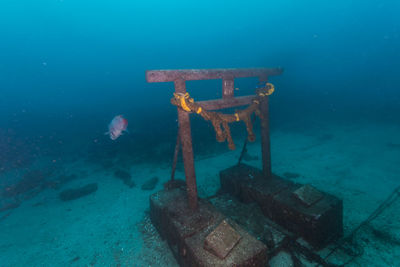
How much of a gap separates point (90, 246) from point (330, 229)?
652 centimetres

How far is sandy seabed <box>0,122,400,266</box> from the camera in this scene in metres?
4.82

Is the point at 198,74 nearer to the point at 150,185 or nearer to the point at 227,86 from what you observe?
the point at 227,86

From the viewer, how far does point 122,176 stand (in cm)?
1113

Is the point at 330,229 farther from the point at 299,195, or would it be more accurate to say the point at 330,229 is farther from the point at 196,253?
the point at 196,253

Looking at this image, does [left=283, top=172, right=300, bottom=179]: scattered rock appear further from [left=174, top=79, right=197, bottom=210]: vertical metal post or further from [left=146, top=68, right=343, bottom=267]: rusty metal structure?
[left=174, top=79, right=197, bottom=210]: vertical metal post

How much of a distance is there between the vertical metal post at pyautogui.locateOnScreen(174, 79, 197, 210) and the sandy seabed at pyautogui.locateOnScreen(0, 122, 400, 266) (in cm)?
165

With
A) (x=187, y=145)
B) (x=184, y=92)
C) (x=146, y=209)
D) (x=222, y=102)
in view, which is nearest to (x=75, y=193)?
(x=146, y=209)

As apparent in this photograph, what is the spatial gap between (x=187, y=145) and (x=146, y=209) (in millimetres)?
4116

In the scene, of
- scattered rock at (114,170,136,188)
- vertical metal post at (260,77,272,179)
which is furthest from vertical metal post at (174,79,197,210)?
scattered rock at (114,170,136,188)

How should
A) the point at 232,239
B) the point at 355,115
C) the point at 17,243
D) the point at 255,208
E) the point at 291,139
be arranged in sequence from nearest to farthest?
the point at 232,239
the point at 255,208
the point at 17,243
the point at 291,139
the point at 355,115

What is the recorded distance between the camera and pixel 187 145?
4.36 metres

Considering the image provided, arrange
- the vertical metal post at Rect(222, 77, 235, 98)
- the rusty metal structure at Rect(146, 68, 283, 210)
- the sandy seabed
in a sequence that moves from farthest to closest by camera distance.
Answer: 1. the sandy seabed
2. the vertical metal post at Rect(222, 77, 235, 98)
3. the rusty metal structure at Rect(146, 68, 283, 210)

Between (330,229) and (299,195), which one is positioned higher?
(299,195)

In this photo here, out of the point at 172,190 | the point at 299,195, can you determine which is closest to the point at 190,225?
the point at 172,190
